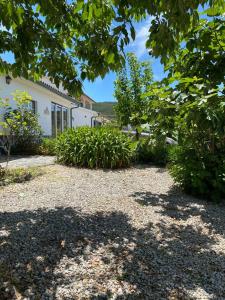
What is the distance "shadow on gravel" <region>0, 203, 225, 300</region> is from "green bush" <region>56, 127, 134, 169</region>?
14.1ft

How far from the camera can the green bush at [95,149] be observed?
8.91 metres

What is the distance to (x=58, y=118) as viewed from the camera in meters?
18.4

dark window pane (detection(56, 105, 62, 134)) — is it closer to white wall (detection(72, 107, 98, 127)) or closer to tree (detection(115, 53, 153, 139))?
white wall (detection(72, 107, 98, 127))

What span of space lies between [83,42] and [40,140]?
970 centimetres

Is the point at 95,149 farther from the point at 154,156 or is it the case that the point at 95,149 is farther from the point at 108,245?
the point at 108,245

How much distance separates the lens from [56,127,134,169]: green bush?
891 centimetres

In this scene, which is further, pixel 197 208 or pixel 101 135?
pixel 101 135

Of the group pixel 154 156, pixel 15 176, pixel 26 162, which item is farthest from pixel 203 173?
pixel 26 162

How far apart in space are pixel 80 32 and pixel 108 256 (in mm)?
2681

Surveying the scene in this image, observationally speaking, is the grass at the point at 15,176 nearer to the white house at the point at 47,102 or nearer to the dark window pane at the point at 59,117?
the white house at the point at 47,102

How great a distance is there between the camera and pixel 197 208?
17.4 ft

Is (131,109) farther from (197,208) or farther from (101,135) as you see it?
(197,208)

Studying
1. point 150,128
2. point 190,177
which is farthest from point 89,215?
point 190,177

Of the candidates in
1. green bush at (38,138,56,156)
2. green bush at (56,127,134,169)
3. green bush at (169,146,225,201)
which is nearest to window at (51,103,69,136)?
green bush at (38,138,56,156)
